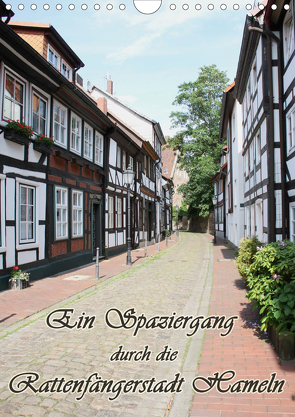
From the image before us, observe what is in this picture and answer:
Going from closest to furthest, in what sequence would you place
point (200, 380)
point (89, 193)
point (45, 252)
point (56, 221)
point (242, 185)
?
point (200, 380)
point (45, 252)
point (56, 221)
point (89, 193)
point (242, 185)

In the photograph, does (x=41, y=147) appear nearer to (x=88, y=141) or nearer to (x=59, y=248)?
(x=59, y=248)

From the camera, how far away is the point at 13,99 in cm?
868

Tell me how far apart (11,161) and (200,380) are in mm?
6854

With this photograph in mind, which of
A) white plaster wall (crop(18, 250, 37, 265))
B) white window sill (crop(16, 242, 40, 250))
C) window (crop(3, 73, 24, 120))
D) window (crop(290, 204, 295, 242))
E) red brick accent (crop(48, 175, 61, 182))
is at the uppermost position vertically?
window (crop(3, 73, 24, 120))

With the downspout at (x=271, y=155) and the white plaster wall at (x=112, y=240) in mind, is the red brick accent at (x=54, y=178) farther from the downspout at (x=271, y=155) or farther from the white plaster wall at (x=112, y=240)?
the downspout at (x=271, y=155)

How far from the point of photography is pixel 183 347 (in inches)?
194

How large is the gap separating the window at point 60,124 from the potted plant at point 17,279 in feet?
14.6

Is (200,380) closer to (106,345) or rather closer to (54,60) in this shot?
(106,345)

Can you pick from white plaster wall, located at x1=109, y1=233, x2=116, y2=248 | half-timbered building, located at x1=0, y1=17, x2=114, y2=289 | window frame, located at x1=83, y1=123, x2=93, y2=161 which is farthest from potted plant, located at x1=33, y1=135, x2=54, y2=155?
white plaster wall, located at x1=109, y1=233, x2=116, y2=248

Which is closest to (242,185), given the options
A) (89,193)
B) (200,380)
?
(89,193)

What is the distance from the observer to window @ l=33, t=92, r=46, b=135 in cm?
982

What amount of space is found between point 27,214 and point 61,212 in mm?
2118

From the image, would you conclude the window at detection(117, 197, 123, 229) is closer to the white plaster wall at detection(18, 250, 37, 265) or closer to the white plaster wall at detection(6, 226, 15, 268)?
the white plaster wall at detection(18, 250, 37, 265)

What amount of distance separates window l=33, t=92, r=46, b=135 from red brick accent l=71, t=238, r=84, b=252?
4194 mm
